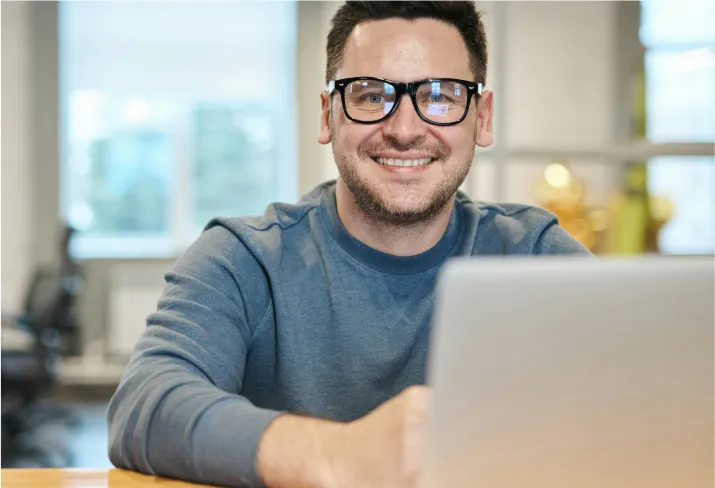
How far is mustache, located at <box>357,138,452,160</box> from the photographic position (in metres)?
1.43

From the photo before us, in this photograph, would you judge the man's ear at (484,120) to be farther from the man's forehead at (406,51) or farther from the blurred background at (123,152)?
the blurred background at (123,152)

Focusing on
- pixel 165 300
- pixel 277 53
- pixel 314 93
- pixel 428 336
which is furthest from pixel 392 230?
pixel 277 53

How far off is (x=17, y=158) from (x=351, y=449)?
247 inches

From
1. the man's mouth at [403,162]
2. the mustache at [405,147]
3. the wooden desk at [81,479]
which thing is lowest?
the wooden desk at [81,479]

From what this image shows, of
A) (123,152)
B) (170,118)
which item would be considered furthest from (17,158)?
(170,118)

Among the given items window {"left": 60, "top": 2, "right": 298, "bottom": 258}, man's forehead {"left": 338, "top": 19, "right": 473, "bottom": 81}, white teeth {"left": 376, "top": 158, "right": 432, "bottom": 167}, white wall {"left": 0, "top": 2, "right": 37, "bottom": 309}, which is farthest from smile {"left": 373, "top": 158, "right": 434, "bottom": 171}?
white wall {"left": 0, "top": 2, "right": 37, "bottom": 309}

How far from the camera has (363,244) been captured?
1463mm

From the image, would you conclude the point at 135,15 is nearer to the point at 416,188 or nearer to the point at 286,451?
the point at 416,188

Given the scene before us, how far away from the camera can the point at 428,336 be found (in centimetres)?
142

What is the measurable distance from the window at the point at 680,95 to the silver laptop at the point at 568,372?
3853 millimetres

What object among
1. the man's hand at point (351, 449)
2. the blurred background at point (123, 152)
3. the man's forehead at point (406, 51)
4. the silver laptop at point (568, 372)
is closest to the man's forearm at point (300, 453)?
the man's hand at point (351, 449)

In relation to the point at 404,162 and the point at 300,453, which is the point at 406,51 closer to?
the point at 404,162

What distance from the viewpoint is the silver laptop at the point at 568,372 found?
62 cm

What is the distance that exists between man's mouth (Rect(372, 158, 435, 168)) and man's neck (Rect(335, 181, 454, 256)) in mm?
85
